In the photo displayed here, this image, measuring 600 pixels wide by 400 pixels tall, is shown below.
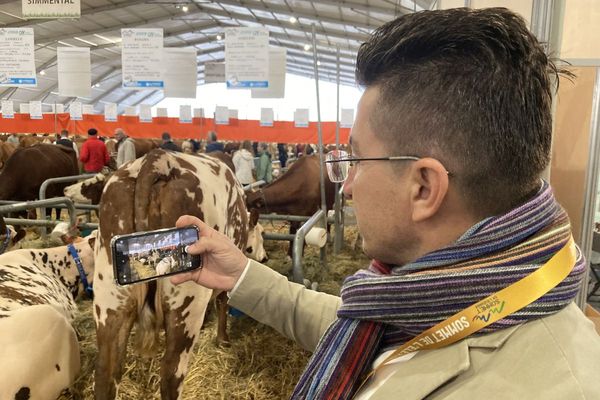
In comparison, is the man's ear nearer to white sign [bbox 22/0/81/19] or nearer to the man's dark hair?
the man's dark hair

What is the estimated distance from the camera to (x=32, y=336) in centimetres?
215

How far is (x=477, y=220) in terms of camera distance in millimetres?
890

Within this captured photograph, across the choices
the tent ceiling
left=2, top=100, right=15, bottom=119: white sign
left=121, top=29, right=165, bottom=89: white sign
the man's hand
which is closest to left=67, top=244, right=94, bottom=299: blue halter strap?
the man's hand

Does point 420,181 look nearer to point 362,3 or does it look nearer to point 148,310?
point 148,310

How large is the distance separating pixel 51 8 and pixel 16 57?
4.75 ft

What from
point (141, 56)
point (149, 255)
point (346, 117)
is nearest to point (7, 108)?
point (141, 56)

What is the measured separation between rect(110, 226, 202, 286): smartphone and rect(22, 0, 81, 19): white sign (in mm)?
6419

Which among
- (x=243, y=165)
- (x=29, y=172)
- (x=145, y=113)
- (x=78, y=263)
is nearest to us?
(x=78, y=263)

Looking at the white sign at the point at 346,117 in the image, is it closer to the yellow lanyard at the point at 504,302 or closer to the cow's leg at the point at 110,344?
the cow's leg at the point at 110,344

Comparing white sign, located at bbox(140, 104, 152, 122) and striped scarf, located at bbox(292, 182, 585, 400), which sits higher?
white sign, located at bbox(140, 104, 152, 122)

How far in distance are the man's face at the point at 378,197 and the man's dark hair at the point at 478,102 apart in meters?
0.06

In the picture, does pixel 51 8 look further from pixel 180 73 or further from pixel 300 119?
pixel 300 119

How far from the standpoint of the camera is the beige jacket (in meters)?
0.70

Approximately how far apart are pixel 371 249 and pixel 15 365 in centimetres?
188
